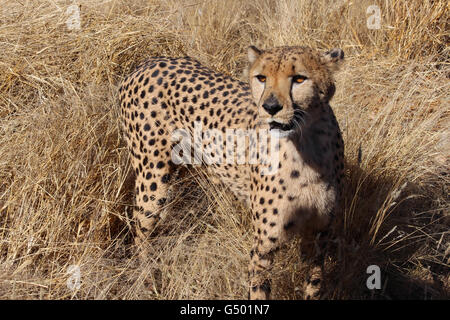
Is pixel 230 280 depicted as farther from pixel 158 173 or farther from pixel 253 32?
pixel 253 32

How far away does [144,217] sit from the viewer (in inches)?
119

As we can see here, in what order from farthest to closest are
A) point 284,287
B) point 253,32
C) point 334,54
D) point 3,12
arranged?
point 253,32 < point 3,12 < point 284,287 < point 334,54

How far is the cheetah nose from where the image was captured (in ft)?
6.98

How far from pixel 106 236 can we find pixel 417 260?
1.58m

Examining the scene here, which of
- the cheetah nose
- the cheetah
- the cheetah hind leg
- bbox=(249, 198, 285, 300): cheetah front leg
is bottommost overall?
the cheetah hind leg

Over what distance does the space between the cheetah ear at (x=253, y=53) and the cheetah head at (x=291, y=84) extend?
0.16ft

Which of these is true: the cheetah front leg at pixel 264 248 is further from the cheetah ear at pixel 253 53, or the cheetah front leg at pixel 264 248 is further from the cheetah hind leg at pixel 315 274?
the cheetah ear at pixel 253 53

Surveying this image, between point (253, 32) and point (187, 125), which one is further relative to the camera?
point (253, 32)

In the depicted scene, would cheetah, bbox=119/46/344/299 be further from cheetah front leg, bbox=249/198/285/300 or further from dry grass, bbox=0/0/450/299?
dry grass, bbox=0/0/450/299

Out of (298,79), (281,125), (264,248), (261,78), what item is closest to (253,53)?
(261,78)

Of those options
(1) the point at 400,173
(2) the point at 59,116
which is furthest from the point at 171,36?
(1) the point at 400,173

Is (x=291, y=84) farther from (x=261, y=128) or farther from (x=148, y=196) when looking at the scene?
(x=148, y=196)

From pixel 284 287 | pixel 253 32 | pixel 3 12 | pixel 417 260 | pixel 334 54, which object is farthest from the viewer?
pixel 253 32

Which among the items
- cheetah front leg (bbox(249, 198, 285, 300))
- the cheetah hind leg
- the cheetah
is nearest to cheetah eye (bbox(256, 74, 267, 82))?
the cheetah
